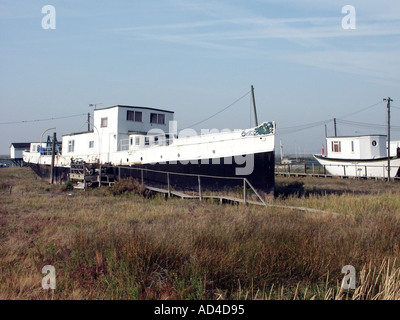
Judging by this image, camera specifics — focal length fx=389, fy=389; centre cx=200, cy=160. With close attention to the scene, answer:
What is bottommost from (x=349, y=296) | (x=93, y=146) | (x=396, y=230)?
(x=349, y=296)

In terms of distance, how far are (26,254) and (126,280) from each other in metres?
2.65

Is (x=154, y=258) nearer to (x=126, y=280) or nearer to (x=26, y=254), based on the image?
(x=126, y=280)

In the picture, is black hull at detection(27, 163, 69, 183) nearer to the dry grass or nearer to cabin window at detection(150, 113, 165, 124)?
cabin window at detection(150, 113, 165, 124)

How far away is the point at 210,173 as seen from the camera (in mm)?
17516

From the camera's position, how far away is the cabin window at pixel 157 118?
24.2m

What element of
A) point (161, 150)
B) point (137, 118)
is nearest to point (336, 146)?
point (137, 118)

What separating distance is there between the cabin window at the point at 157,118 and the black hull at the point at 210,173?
164 inches

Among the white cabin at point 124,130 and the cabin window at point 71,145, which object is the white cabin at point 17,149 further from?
the white cabin at point 124,130

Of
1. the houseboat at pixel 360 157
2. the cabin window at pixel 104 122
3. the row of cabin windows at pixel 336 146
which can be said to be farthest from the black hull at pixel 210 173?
the row of cabin windows at pixel 336 146

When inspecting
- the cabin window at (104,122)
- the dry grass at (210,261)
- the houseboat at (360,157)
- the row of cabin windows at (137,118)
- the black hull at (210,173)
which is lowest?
the dry grass at (210,261)

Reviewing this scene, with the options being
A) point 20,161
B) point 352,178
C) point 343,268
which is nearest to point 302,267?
point 343,268

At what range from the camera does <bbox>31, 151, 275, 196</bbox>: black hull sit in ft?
53.0

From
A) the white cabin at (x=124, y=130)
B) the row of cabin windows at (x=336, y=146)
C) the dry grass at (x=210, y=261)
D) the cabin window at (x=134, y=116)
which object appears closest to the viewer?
the dry grass at (x=210, y=261)

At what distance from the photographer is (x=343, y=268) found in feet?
18.5
